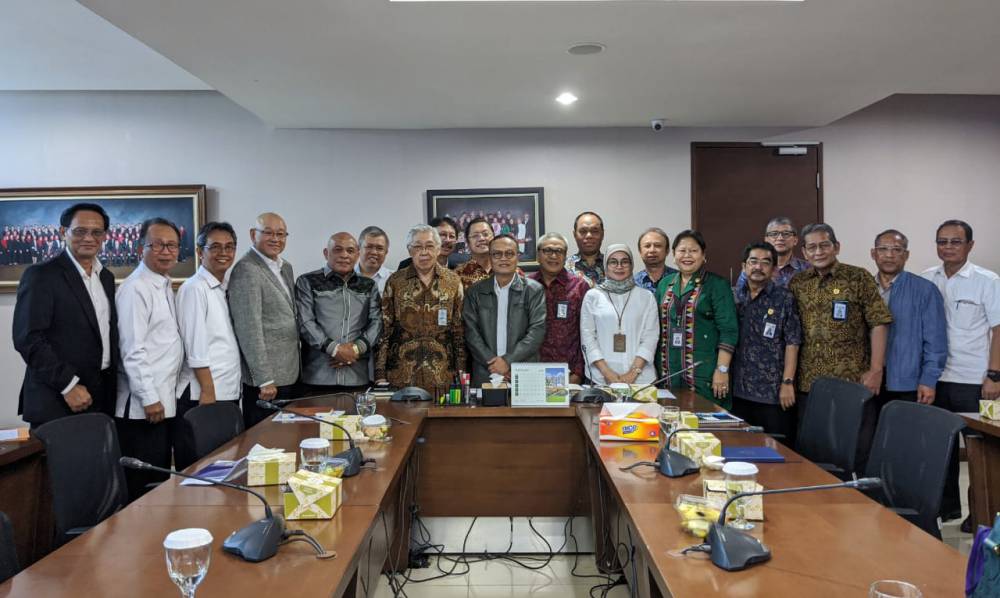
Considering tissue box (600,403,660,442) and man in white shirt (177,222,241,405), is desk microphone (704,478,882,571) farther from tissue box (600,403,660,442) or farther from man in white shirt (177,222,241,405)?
man in white shirt (177,222,241,405)

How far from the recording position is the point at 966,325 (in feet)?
13.5

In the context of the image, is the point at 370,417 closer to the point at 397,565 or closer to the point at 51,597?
the point at 397,565

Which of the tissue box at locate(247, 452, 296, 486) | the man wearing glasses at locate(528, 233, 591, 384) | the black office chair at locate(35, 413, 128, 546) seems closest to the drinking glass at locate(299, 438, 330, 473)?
the tissue box at locate(247, 452, 296, 486)

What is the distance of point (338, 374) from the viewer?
404 cm

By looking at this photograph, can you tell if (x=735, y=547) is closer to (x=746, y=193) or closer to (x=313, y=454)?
(x=313, y=454)

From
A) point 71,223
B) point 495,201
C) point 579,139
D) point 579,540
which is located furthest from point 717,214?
point 71,223

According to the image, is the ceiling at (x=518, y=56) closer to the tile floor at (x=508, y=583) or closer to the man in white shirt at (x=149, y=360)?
the man in white shirt at (x=149, y=360)

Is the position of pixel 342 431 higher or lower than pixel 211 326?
lower

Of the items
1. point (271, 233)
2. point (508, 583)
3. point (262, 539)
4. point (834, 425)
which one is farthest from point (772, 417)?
point (262, 539)

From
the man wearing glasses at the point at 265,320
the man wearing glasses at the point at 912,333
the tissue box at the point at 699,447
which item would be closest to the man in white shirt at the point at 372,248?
the man wearing glasses at the point at 265,320

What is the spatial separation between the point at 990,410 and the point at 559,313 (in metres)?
2.22

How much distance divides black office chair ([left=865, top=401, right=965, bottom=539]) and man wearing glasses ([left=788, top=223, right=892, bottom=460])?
139 centimetres

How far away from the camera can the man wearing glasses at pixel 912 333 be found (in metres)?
3.97

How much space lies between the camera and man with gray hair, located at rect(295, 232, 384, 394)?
13.2ft
